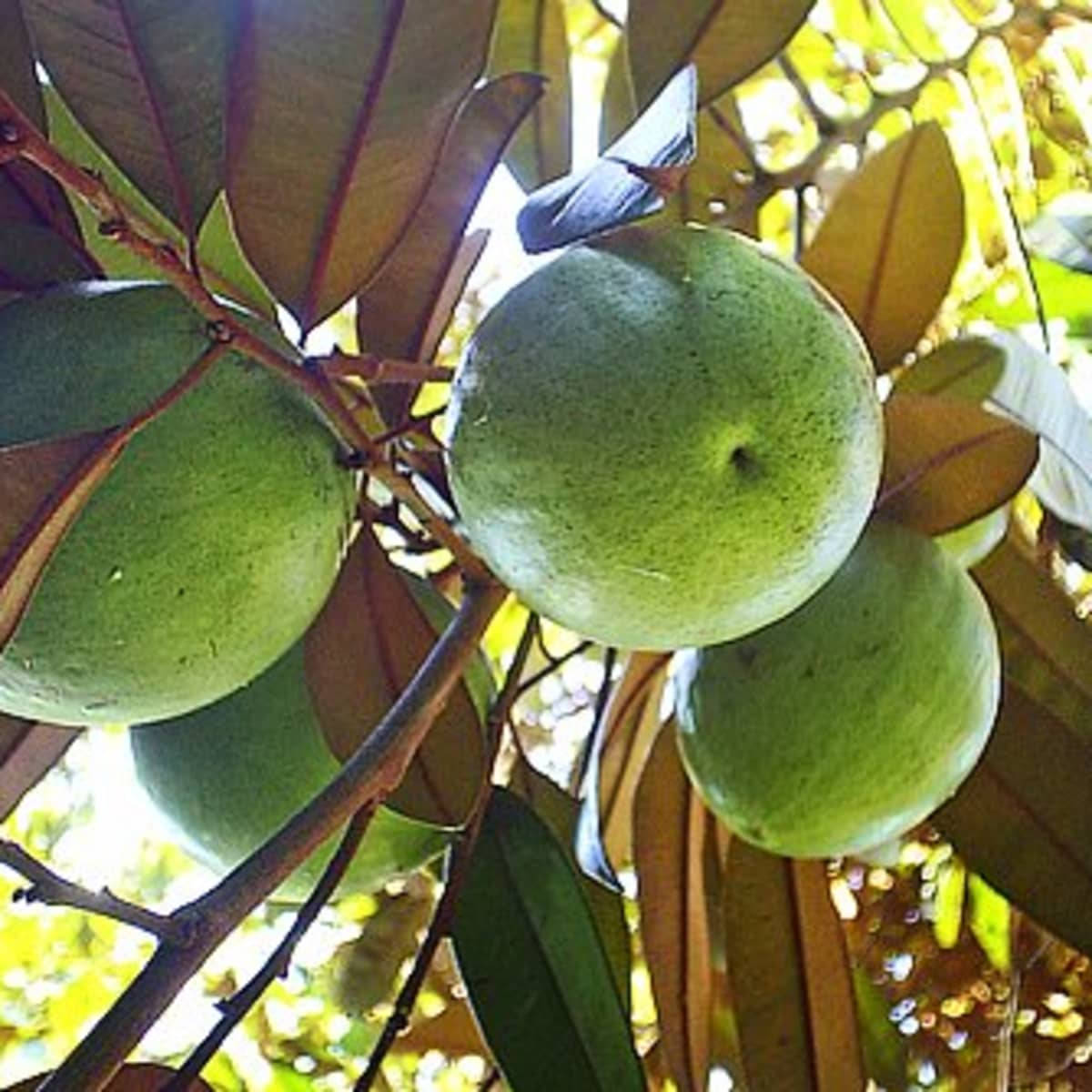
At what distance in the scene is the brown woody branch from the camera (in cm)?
66

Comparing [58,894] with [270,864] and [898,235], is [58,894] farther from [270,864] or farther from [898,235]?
[898,235]

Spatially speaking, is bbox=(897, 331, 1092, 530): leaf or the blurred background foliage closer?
bbox=(897, 331, 1092, 530): leaf

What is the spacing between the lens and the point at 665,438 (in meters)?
0.67

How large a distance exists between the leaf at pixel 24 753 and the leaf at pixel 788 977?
12.9 inches

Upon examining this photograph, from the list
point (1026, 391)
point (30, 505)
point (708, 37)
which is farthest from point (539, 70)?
point (30, 505)

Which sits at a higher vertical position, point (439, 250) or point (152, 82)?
point (152, 82)

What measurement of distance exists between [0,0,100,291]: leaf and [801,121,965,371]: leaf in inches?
14.0

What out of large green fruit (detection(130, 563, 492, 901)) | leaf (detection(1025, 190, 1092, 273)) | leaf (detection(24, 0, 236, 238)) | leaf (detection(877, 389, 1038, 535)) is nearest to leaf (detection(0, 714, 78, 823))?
large green fruit (detection(130, 563, 492, 901))

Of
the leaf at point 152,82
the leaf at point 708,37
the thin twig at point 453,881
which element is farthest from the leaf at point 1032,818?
the leaf at point 152,82

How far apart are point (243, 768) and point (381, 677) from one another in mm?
71

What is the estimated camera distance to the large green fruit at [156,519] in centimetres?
71

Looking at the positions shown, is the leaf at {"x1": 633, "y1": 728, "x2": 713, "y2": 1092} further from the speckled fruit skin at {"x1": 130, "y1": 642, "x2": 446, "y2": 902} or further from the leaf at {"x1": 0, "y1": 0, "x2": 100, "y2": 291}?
the leaf at {"x1": 0, "y1": 0, "x2": 100, "y2": 291}

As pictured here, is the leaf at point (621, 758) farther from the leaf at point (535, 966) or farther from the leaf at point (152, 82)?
the leaf at point (152, 82)

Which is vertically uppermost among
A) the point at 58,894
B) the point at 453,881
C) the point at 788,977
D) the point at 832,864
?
the point at 58,894
